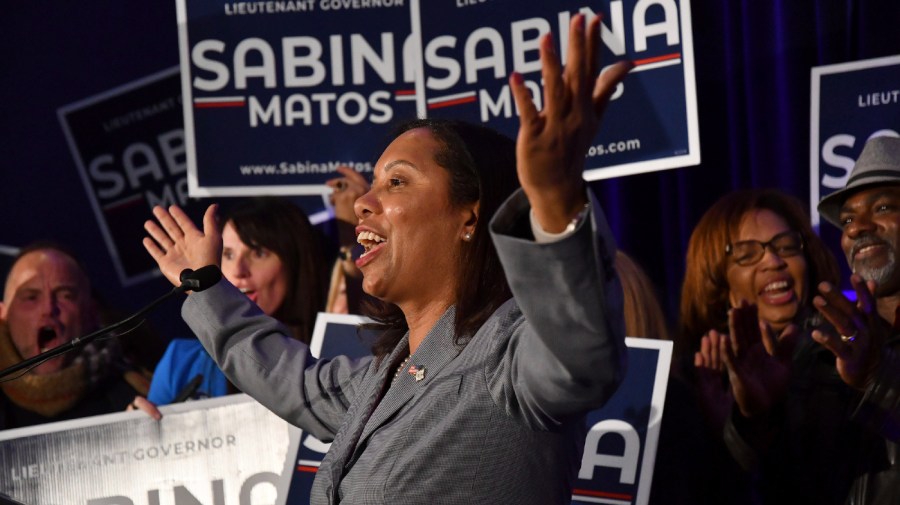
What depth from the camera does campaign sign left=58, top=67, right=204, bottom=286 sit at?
18.6ft

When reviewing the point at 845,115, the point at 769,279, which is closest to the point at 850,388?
the point at 769,279

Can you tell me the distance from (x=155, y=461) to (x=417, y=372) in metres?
1.74

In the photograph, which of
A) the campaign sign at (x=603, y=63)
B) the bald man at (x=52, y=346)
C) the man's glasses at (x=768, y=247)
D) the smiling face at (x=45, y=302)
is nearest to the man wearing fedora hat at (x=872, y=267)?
the man's glasses at (x=768, y=247)

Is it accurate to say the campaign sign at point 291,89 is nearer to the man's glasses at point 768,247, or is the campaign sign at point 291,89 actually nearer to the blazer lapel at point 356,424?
the man's glasses at point 768,247

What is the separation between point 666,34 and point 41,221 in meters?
3.65

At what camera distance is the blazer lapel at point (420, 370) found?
1834 mm

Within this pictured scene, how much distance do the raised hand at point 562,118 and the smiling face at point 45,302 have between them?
3.17 m

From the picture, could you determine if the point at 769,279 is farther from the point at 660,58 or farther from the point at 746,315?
the point at 660,58

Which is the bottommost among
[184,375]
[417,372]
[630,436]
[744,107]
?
[630,436]

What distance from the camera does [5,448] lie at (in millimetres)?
3342

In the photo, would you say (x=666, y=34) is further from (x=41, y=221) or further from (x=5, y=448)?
(x=41, y=221)

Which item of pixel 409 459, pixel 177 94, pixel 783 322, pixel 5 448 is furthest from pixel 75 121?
pixel 409 459

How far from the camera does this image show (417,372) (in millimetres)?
1865

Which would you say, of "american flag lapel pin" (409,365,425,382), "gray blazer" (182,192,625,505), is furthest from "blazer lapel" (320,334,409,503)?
"american flag lapel pin" (409,365,425,382)
